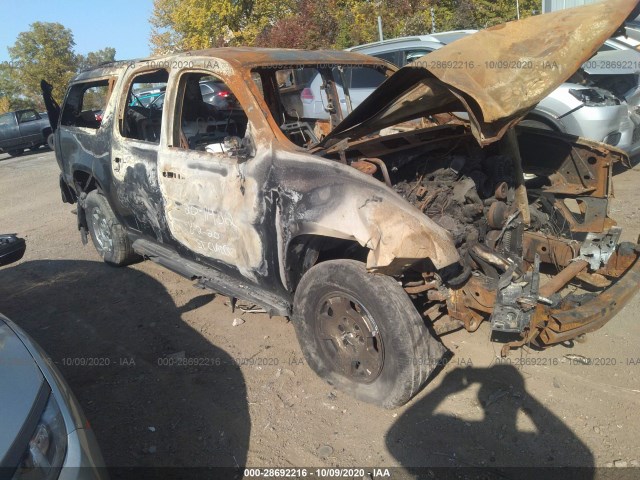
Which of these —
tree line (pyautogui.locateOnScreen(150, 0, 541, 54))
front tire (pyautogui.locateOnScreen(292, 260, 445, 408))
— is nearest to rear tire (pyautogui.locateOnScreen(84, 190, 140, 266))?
front tire (pyautogui.locateOnScreen(292, 260, 445, 408))

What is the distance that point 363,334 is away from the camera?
2.90 metres

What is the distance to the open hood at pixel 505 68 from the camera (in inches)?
91.7

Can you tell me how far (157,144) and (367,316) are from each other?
2205 millimetres

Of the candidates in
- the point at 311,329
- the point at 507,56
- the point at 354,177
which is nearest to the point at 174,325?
the point at 311,329

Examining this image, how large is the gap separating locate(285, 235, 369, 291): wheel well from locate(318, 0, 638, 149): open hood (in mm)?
894

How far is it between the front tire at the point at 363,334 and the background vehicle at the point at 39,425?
141cm

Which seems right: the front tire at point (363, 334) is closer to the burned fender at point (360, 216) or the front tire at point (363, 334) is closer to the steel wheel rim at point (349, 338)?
the steel wheel rim at point (349, 338)

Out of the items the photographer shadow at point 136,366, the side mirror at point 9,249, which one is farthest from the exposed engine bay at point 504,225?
the side mirror at point 9,249

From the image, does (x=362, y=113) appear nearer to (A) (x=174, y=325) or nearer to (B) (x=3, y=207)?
(A) (x=174, y=325)

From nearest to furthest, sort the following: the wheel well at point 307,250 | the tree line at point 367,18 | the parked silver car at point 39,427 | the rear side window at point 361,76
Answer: the parked silver car at point 39,427, the wheel well at point 307,250, the rear side window at point 361,76, the tree line at point 367,18

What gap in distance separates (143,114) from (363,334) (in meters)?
3.30

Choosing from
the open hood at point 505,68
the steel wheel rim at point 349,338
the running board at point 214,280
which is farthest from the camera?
the running board at point 214,280

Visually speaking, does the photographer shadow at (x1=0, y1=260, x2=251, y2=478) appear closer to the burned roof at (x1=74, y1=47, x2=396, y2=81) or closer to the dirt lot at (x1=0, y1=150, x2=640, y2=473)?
the dirt lot at (x1=0, y1=150, x2=640, y2=473)

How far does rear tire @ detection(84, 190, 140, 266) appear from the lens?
507 centimetres
